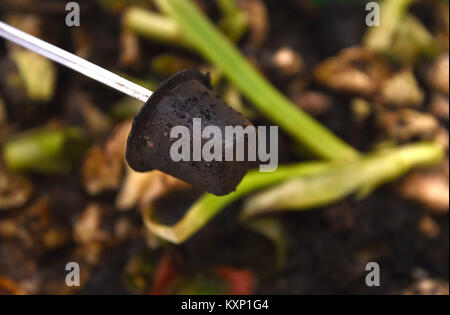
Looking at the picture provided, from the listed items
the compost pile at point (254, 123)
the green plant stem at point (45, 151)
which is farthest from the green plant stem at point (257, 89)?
the green plant stem at point (45, 151)

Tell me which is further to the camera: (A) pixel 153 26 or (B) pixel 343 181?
(A) pixel 153 26

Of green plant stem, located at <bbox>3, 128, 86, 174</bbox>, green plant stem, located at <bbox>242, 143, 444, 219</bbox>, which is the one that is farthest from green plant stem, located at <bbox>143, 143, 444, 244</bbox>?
green plant stem, located at <bbox>3, 128, 86, 174</bbox>

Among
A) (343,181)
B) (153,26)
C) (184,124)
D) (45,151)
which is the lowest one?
(184,124)

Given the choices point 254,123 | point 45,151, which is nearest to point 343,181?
point 254,123

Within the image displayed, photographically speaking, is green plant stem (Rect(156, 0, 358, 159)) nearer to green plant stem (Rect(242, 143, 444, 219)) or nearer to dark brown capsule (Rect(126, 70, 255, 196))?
green plant stem (Rect(242, 143, 444, 219))

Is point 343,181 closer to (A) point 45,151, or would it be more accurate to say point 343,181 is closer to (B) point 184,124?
(B) point 184,124

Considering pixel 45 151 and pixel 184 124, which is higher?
pixel 45 151
